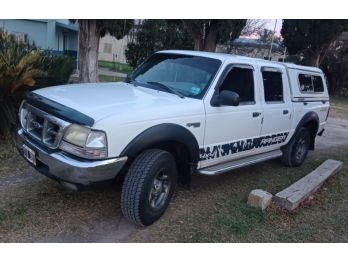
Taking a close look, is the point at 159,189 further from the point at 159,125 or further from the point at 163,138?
the point at 159,125

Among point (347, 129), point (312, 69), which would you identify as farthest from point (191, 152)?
point (347, 129)

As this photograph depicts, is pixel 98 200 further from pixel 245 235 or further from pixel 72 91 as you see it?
pixel 245 235

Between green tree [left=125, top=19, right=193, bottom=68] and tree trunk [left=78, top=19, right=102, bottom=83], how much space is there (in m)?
10.6

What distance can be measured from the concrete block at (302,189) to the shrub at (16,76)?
4.30m

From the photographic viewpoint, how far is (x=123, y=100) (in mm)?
3482

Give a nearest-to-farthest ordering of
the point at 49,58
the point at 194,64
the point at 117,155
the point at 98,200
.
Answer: the point at 117,155
the point at 98,200
the point at 194,64
the point at 49,58

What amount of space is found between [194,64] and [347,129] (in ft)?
29.1

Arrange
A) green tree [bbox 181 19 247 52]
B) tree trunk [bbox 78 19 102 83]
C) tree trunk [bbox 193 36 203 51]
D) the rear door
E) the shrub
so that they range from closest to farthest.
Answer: the rear door → the shrub → tree trunk [bbox 78 19 102 83] → green tree [bbox 181 19 247 52] → tree trunk [bbox 193 36 203 51]

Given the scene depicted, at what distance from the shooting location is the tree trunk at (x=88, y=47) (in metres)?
10.7

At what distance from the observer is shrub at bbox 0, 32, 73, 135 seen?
5367mm

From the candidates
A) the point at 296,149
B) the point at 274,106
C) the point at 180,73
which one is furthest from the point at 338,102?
the point at 180,73

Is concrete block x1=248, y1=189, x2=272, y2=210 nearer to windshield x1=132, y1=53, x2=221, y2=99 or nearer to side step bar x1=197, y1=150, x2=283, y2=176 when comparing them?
side step bar x1=197, y1=150, x2=283, y2=176

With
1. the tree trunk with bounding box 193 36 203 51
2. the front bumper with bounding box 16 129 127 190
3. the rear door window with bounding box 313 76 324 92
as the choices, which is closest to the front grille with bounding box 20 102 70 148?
the front bumper with bounding box 16 129 127 190

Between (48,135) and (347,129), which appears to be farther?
(347,129)
